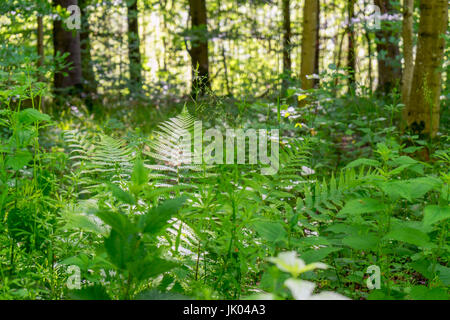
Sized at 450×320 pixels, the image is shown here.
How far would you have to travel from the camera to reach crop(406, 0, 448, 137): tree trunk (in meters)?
4.18

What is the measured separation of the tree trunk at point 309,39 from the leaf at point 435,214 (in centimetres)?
307

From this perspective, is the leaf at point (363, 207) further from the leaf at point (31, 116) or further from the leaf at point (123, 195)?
the leaf at point (31, 116)

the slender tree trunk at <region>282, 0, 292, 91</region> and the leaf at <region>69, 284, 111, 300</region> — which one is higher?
the slender tree trunk at <region>282, 0, 292, 91</region>

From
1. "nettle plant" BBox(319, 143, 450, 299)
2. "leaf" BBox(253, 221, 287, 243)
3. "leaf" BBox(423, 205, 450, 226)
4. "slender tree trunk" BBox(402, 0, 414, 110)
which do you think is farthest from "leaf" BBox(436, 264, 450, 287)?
"slender tree trunk" BBox(402, 0, 414, 110)

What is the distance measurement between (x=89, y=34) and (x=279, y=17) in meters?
6.46

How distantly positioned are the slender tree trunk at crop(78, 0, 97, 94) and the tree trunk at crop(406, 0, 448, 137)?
19.5 ft

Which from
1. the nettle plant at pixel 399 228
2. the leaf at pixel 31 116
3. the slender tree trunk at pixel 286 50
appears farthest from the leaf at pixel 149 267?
the slender tree trunk at pixel 286 50

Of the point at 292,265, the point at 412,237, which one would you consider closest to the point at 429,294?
the point at 412,237

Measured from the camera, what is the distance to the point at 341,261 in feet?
6.97

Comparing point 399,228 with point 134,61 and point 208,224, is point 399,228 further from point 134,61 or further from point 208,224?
point 134,61

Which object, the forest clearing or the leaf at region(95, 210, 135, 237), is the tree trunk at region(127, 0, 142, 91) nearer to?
the forest clearing

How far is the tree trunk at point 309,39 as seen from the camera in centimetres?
440
